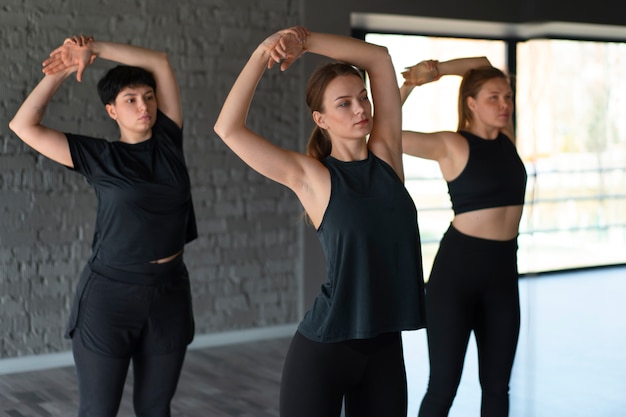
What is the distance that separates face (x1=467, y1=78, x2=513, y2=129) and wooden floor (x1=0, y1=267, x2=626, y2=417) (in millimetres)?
549

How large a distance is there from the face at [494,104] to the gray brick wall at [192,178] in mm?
2529

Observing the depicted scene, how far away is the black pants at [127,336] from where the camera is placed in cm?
254

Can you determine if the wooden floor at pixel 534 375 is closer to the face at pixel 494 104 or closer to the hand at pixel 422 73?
the face at pixel 494 104

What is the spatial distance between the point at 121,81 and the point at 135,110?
0.11 meters

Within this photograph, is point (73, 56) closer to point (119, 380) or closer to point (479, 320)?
point (119, 380)

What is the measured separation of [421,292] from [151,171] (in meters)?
1.08

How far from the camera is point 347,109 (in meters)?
2.03

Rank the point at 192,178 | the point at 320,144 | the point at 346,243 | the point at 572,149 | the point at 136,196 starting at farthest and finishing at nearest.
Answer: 1. the point at 192,178
2. the point at 136,196
3. the point at 572,149
4. the point at 320,144
5. the point at 346,243

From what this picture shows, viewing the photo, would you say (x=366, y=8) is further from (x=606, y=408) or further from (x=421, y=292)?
(x=421, y=292)

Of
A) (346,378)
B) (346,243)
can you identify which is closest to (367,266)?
(346,243)

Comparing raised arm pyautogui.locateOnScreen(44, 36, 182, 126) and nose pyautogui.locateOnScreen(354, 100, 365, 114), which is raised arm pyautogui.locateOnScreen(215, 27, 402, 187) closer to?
nose pyautogui.locateOnScreen(354, 100, 365, 114)

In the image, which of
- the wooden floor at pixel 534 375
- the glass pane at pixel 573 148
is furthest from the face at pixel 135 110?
the wooden floor at pixel 534 375

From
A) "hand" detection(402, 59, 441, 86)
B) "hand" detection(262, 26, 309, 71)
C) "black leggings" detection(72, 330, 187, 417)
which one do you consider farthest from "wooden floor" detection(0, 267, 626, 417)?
"black leggings" detection(72, 330, 187, 417)

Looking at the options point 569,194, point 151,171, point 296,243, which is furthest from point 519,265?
point 296,243
